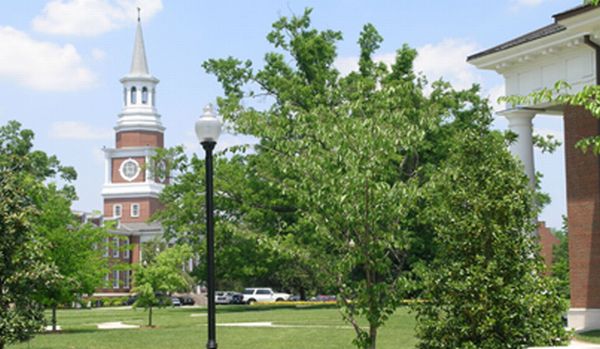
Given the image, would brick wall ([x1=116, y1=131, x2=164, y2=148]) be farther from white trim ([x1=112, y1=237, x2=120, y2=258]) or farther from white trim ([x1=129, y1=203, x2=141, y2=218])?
A: white trim ([x1=112, y1=237, x2=120, y2=258])

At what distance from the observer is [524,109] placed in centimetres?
2555

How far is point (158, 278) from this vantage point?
120 feet

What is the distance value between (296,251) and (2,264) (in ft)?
27.2

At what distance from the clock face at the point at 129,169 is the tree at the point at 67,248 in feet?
287

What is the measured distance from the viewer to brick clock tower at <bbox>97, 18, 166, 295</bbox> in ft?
387

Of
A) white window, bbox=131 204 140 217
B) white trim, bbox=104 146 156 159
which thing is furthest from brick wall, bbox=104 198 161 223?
white trim, bbox=104 146 156 159

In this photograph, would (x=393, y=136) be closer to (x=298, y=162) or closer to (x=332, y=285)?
(x=298, y=162)

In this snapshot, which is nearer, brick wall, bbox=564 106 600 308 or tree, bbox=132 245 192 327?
brick wall, bbox=564 106 600 308

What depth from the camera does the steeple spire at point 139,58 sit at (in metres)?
122

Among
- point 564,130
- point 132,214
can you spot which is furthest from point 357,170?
point 132,214

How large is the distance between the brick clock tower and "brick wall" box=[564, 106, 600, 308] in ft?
307

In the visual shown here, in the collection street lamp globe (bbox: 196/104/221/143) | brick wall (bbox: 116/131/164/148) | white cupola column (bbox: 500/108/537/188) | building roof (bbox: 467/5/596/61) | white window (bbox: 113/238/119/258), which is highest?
brick wall (bbox: 116/131/164/148)

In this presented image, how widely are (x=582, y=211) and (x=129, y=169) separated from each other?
331 ft

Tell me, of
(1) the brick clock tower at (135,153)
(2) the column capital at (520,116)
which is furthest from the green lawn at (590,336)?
(1) the brick clock tower at (135,153)
